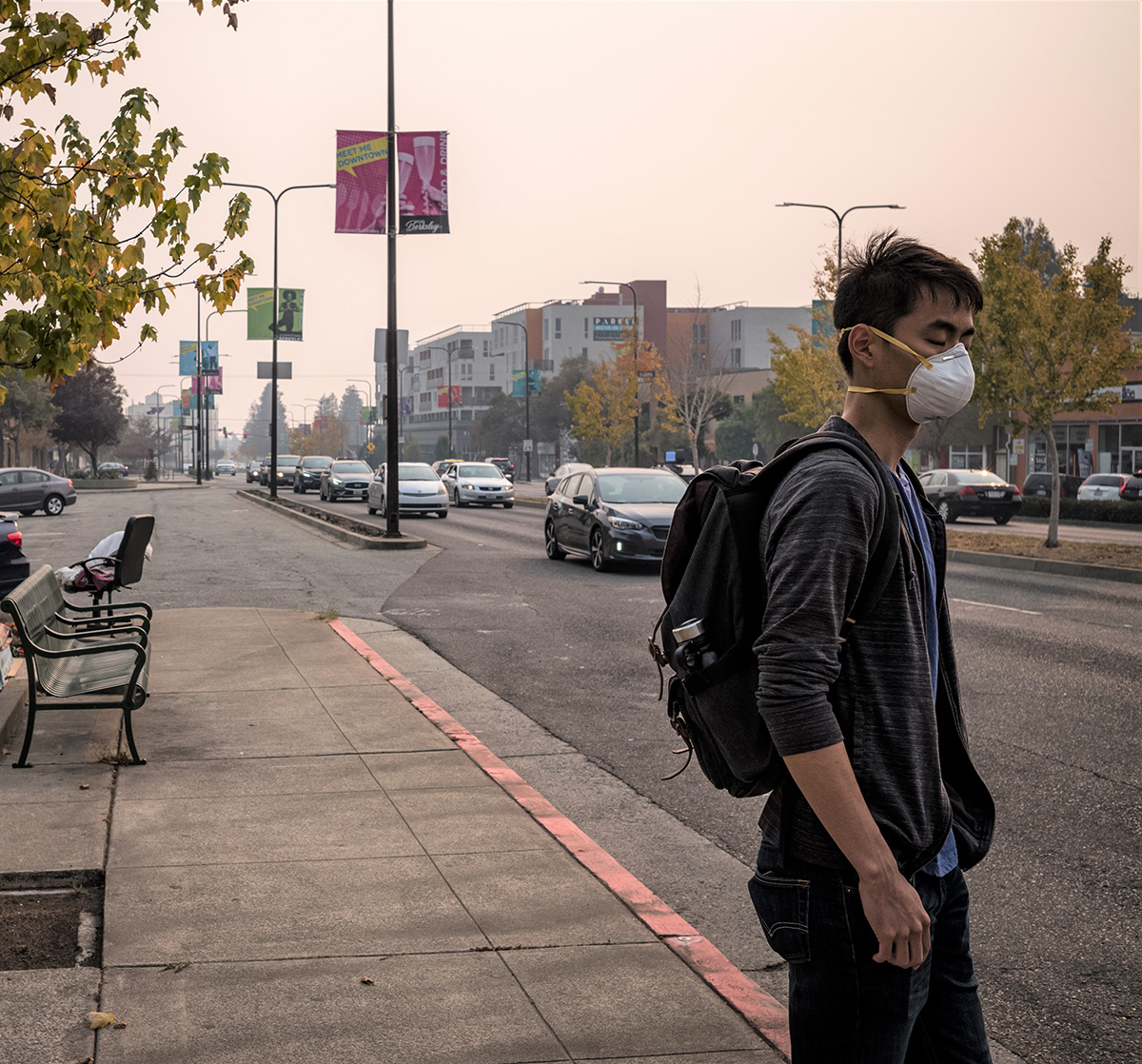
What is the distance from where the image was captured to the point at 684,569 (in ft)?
7.60

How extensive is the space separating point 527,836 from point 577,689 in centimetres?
419

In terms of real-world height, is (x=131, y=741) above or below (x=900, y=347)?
below

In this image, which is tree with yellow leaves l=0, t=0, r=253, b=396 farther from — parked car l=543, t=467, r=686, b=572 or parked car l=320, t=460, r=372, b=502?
parked car l=320, t=460, r=372, b=502

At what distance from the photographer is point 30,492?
3903 cm

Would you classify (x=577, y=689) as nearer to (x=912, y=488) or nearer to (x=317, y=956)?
(x=317, y=956)

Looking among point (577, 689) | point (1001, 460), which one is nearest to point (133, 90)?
point (577, 689)

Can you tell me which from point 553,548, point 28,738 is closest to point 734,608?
point 28,738

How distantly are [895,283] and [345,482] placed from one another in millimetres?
44415

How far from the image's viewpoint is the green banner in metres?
46.0

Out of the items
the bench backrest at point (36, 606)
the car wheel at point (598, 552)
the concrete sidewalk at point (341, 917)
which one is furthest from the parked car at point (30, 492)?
Answer: the concrete sidewalk at point (341, 917)

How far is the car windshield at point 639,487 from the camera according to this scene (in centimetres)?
1895

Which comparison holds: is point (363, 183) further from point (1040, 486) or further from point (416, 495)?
point (1040, 486)

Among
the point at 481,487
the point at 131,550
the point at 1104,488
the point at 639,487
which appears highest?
the point at 639,487

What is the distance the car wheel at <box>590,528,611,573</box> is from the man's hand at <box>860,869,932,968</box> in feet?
54.0
